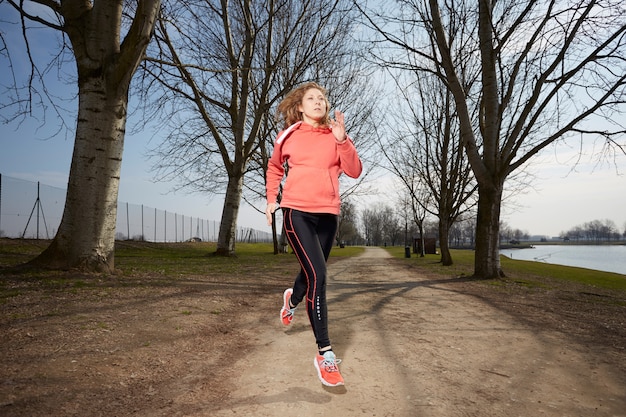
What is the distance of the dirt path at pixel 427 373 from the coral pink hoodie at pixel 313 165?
4.63 feet

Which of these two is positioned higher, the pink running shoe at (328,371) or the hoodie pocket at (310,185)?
the hoodie pocket at (310,185)

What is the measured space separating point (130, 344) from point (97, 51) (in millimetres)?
5700

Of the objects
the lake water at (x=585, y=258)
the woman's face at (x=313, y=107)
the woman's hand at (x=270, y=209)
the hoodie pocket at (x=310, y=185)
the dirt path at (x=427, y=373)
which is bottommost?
the lake water at (x=585, y=258)

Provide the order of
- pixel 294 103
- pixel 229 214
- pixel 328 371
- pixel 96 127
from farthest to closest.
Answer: pixel 229 214, pixel 96 127, pixel 294 103, pixel 328 371

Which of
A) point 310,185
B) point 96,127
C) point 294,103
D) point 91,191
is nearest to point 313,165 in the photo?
point 310,185

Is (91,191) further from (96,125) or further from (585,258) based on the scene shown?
(585,258)

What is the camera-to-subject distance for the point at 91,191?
6168 mm

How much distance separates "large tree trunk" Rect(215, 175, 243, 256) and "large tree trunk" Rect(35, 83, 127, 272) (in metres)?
9.13

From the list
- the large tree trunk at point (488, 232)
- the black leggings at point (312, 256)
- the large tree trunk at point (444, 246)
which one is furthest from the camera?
the large tree trunk at point (444, 246)

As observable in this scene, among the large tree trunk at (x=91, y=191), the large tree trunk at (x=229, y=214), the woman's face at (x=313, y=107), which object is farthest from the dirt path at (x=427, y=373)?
the large tree trunk at (x=229, y=214)

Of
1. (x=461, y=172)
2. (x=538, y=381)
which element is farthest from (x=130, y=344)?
(x=461, y=172)

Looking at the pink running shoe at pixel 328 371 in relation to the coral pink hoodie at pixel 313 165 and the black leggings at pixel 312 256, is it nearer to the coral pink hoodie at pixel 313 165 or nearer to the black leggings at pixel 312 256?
the black leggings at pixel 312 256

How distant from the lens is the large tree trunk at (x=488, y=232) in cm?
1015

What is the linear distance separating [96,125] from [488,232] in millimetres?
9964
